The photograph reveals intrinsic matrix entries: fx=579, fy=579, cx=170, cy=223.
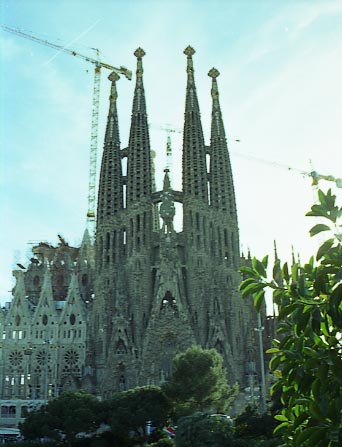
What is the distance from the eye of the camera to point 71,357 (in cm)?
5512

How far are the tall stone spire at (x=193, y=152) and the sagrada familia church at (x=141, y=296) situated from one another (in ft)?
0.35

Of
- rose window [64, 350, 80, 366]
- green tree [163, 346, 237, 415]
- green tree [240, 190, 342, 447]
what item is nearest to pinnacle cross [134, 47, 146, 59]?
rose window [64, 350, 80, 366]

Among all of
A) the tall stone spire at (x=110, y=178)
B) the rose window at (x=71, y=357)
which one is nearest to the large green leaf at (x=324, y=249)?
the tall stone spire at (x=110, y=178)

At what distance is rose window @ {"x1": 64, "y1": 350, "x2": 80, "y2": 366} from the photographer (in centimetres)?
5491

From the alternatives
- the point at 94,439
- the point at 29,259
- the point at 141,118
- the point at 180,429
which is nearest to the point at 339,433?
the point at 180,429

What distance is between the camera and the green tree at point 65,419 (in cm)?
3259

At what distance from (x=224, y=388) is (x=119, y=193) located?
27.6m

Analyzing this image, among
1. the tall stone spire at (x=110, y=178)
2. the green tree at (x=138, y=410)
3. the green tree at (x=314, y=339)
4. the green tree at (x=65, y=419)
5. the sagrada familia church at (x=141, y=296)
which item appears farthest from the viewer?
the tall stone spire at (x=110, y=178)

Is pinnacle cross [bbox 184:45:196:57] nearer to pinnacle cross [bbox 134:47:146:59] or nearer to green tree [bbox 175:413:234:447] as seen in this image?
pinnacle cross [bbox 134:47:146:59]

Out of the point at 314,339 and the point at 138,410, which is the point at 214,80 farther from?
the point at 314,339

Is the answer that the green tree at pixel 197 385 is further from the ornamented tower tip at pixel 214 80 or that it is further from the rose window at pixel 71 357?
the ornamented tower tip at pixel 214 80

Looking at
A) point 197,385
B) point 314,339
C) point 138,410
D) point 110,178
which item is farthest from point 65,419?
point 110,178

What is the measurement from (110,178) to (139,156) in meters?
3.75

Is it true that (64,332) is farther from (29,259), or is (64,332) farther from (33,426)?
(33,426)
